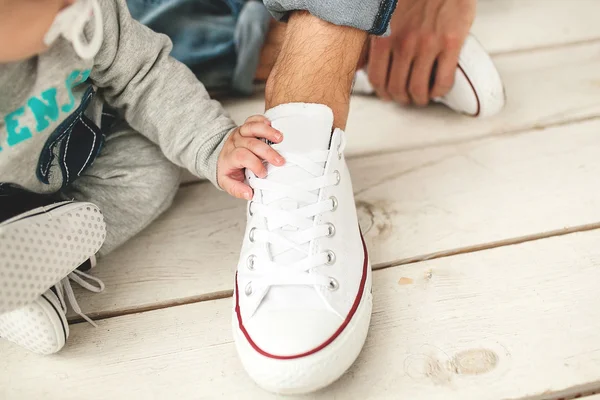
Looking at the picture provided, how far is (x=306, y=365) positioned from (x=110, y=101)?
0.37m

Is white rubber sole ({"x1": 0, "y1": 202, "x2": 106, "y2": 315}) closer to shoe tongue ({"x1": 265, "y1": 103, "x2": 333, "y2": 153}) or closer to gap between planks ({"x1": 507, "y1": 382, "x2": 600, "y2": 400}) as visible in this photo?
shoe tongue ({"x1": 265, "y1": 103, "x2": 333, "y2": 153})

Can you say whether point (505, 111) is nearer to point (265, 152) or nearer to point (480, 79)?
point (480, 79)

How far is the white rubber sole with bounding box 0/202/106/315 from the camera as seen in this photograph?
0.50 metres

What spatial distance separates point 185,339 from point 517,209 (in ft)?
1.30

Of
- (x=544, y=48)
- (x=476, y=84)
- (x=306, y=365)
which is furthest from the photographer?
(x=544, y=48)

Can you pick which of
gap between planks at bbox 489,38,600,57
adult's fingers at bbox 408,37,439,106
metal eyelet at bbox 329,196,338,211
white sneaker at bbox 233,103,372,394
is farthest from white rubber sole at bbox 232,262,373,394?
gap between planks at bbox 489,38,600,57

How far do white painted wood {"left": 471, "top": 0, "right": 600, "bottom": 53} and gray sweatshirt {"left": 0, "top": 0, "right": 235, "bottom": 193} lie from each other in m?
0.51

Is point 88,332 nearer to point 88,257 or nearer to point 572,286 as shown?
point 88,257

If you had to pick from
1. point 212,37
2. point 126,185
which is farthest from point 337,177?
point 212,37

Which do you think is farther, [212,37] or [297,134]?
[212,37]

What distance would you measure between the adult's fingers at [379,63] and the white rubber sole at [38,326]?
19.4 inches

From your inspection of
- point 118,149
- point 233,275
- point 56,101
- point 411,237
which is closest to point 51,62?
point 56,101

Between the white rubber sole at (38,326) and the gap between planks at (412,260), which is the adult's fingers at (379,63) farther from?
the white rubber sole at (38,326)

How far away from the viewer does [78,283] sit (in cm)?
62
